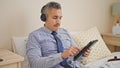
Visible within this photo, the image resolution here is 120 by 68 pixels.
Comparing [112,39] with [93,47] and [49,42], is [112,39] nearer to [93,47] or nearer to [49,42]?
[93,47]

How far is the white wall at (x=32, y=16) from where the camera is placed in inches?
68.6

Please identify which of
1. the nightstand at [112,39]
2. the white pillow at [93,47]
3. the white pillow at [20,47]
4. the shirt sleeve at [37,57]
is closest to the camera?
the shirt sleeve at [37,57]

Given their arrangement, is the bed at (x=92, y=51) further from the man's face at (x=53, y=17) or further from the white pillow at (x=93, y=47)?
the man's face at (x=53, y=17)

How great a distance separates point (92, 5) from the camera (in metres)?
2.63

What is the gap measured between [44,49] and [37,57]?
0.52 feet

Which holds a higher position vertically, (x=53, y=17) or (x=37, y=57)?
(x=53, y=17)

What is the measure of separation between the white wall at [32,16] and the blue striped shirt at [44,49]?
0.31m

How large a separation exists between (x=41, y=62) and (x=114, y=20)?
1.82 metres

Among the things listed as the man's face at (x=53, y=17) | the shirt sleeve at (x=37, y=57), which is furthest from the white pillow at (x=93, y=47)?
the shirt sleeve at (x=37, y=57)

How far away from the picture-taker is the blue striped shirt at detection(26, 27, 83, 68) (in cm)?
139

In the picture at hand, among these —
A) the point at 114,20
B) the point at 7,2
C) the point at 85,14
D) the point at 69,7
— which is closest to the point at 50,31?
the point at 7,2

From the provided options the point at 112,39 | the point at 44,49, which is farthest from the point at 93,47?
the point at 44,49

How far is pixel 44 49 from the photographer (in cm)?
159

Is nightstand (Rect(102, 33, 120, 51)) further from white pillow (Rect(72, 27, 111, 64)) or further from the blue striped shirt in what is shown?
the blue striped shirt
